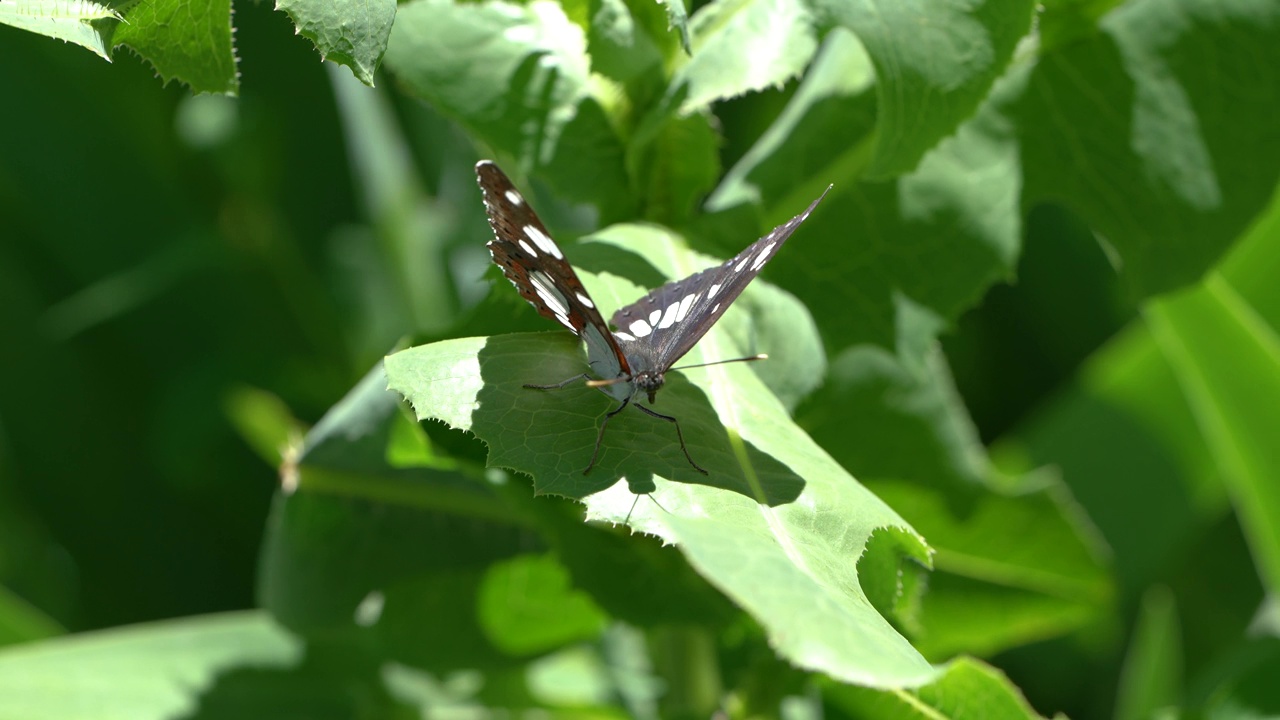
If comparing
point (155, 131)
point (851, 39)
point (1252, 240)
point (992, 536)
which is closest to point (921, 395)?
point (992, 536)

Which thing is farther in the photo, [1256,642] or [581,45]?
[1256,642]

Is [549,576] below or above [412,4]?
below

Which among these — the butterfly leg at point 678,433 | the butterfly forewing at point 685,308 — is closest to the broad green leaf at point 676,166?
the butterfly forewing at point 685,308

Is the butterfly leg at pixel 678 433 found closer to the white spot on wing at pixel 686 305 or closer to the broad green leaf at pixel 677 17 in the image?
the white spot on wing at pixel 686 305

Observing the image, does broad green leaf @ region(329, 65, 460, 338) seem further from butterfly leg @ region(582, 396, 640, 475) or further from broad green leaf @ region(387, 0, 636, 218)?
butterfly leg @ region(582, 396, 640, 475)

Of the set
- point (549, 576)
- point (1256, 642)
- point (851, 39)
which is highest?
point (851, 39)

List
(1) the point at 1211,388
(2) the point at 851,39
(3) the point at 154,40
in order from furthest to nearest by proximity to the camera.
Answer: (1) the point at 1211,388 < (2) the point at 851,39 < (3) the point at 154,40

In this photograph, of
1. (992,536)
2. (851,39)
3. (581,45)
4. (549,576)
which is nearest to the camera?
(581,45)

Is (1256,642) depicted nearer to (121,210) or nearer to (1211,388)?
(1211,388)
